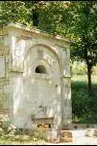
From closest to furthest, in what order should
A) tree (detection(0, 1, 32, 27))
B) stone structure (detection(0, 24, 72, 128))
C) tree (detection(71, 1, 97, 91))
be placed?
stone structure (detection(0, 24, 72, 128)) < tree (detection(71, 1, 97, 91)) < tree (detection(0, 1, 32, 27))

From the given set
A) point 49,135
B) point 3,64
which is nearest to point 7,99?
point 3,64

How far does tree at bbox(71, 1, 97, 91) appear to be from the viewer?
1974cm

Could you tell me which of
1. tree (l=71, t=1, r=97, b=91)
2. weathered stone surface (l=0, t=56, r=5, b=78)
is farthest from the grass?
weathered stone surface (l=0, t=56, r=5, b=78)

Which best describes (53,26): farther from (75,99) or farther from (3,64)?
(3,64)

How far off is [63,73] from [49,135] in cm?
442

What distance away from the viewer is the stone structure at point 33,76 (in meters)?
13.2

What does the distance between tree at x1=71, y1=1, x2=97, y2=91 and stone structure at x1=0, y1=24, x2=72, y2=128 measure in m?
4.27

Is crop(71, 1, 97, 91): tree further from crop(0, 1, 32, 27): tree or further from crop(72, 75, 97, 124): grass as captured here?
crop(0, 1, 32, 27): tree

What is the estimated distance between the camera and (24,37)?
13.9 m

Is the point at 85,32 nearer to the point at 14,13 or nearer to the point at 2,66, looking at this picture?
the point at 14,13

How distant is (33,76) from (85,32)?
24.9 feet

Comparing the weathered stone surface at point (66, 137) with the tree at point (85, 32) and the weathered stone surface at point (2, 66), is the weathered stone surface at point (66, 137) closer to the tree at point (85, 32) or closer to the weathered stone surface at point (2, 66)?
the weathered stone surface at point (2, 66)

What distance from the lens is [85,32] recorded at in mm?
20688

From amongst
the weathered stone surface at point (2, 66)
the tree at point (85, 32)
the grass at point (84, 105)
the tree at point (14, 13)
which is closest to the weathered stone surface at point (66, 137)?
the weathered stone surface at point (2, 66)
